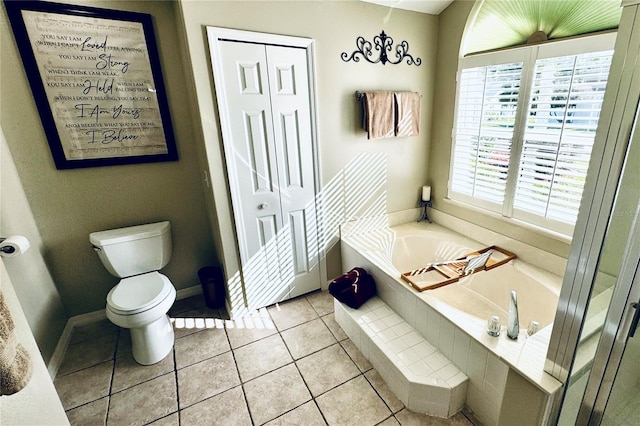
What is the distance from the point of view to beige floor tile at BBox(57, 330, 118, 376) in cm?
200

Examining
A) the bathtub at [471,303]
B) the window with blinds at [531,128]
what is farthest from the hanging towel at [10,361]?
the window with blinds at [531,128]

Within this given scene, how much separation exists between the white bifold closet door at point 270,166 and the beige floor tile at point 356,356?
69 centimetres

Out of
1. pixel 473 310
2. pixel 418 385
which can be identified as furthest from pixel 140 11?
pixel 473 310

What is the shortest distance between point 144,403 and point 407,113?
2.68 m

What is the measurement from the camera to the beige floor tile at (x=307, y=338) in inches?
80.9

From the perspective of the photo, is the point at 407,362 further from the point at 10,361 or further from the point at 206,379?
the point at 10,361

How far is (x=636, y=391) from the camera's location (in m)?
1.07

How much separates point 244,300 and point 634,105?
235 centimetres

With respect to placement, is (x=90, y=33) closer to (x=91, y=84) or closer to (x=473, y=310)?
(x=91, y=84)

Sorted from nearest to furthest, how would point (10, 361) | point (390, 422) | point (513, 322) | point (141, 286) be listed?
point (10, 361), point (513, 322), point (390, 422), point (141, 286)

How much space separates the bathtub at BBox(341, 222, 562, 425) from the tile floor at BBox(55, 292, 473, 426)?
33cm

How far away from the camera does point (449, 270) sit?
2096 mm

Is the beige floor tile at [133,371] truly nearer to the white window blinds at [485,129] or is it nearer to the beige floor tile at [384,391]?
the beige floor tile at [384,391]

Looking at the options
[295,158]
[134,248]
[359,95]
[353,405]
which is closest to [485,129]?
[359,95]
